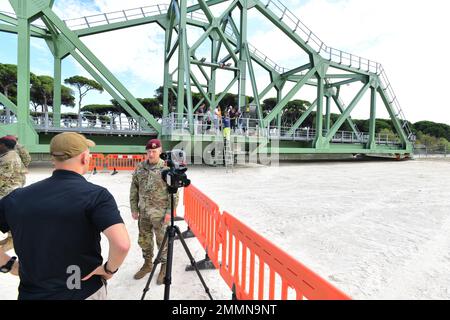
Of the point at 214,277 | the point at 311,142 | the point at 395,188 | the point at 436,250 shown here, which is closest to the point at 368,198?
the point at 395,188

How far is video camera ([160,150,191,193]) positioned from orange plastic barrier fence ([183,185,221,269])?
90 centimetres

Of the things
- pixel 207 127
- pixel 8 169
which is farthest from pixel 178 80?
pixel 8 169

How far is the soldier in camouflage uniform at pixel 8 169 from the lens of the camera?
3.82 m

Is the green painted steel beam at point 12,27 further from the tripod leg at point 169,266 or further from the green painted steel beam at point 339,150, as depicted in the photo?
the tripod leg at point 169,266

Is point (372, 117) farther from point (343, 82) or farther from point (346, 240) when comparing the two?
point (346, 240)

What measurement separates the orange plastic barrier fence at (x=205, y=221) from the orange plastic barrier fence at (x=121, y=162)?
9.51 metres

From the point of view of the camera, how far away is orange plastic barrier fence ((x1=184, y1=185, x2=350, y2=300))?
1.75 m

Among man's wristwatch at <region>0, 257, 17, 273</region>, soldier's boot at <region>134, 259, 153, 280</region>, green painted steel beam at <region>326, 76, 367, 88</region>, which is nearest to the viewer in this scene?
man's wristwatch at <region>0, 257, 17, 273</region>

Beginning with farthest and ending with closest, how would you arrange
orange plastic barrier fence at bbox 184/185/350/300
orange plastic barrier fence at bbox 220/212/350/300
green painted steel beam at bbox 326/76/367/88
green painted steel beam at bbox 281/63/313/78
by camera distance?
green painted steel beam at bbox 326/76/367/88 < green painted steel beam at bbox 281/63/313/78 < orange plastic barrier fence at bbox 184/185/350/300 < orange plastic barrier fence at bbox 220/212/350/300

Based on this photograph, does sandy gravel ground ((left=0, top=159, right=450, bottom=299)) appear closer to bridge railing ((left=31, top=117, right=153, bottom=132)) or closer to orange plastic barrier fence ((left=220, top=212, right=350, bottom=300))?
orange plastic barrier fence ((left=220, top=212, right=350, bottom=300))

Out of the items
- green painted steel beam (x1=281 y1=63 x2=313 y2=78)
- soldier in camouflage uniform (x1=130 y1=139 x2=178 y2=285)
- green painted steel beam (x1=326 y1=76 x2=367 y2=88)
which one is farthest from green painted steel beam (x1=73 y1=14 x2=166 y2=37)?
green painted steel beam (x1=326 y1=76 x2=367 y2=88)

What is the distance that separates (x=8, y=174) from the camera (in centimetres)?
389

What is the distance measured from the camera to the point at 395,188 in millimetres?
10109

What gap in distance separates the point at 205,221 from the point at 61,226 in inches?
108
